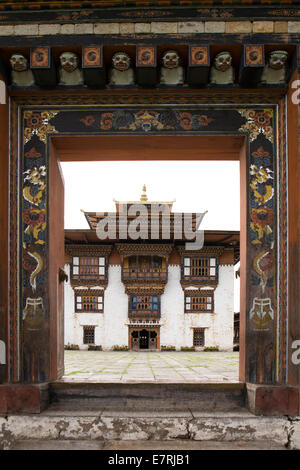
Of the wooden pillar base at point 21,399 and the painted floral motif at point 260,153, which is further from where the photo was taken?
the painted floral motif at point 260,153

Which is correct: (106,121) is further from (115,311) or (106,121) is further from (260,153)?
(115,311)

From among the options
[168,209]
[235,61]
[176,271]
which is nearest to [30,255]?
[235,61]

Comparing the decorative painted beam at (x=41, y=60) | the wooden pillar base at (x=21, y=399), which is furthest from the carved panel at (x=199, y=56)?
the wooden pillar base at (x=21, y=399)

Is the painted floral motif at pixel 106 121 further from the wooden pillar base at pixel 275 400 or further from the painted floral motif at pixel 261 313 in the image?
the wooden pillar base at pixel 275 400

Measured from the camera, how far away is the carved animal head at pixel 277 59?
4.02 metres

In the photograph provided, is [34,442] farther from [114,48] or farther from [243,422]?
[114,48]

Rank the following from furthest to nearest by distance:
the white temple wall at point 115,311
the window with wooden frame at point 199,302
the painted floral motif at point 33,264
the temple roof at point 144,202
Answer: the temple roof at point 144,202 → the window with wooden frame at point 199,302 → the white temple wall at point 115,311 → the painted floral motif at point 33,264

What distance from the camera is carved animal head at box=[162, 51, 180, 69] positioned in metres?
4.01

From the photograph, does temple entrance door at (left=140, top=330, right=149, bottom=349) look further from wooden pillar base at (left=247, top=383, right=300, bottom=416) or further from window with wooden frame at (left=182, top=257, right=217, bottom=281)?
wooden pillar base at (left=247, top=383, right=300, bottom=416)

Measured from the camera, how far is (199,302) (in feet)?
69.1

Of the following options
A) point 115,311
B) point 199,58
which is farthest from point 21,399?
point 115,311

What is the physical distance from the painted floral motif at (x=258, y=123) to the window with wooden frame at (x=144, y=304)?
56.0 ft

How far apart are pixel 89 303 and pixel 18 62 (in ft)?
59.0

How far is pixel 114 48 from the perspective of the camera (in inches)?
158
